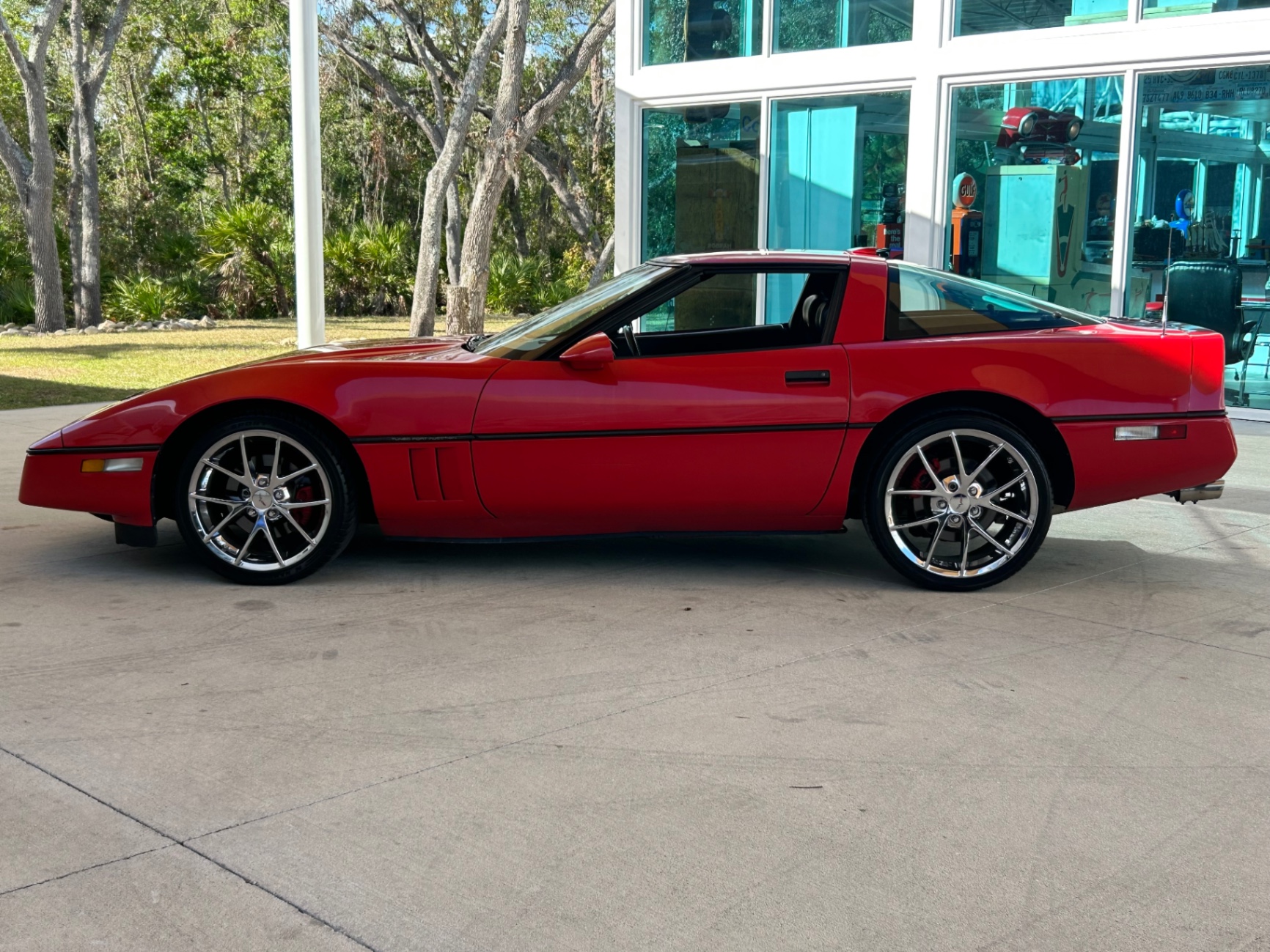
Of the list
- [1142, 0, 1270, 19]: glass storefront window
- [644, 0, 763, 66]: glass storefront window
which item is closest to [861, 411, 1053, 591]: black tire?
[1142, 0, 1270, 19]: glass storefront window

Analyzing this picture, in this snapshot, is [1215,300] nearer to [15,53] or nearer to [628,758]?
[628,758]

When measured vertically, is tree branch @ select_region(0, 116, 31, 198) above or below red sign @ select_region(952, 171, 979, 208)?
above

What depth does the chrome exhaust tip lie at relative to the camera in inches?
222

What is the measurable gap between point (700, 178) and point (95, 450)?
9.58m

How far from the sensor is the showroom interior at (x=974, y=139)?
11.1 metres

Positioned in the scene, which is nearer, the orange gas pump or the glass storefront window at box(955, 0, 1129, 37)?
the glass storefront window at box(955, 0, 1129, 37)

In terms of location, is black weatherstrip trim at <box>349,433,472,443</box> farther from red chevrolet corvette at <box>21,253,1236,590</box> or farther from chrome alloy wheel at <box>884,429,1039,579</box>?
chrome alloy wheel at <box>884,429,1039,579</box>

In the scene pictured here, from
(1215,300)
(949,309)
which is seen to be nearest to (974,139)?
(1215,300)

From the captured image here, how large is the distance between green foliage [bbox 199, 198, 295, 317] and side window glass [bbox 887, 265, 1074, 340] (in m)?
22.7

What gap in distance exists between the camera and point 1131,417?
546 centimetres

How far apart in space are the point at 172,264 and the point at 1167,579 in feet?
87.0

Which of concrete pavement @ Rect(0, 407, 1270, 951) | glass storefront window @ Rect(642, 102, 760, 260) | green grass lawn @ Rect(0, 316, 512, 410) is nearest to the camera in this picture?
concrete pavement @ Rect(0, 407, 1270, 951)

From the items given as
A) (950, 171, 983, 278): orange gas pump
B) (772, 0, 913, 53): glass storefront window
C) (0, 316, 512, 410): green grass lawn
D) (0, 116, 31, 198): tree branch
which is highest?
(772, 0, 913, 53): glass storefront window

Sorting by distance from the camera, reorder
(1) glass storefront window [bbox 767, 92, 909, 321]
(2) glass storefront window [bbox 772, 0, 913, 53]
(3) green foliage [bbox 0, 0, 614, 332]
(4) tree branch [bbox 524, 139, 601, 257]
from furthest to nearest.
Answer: (4) tree branch [bbox 524, 139, 601, 257] → (3) green foliage [bbox 0, 0, 614, 332] → (1) glass storefront window [bbox 767, 92, 909, 321] → (2) glass storefront window [bbox 772, 0, 913, 53]
